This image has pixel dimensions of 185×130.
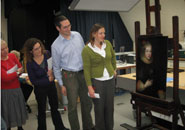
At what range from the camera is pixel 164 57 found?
182 cm

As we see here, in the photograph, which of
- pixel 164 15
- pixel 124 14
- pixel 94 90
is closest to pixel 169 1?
pixel 164 15

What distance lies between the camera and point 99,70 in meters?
1.98

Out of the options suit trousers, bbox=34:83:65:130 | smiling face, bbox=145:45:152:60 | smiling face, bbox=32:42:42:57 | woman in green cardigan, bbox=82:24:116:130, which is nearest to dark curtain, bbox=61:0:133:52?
smiling face, bbox=32:42:42:57

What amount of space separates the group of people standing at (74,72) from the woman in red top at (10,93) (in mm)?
10

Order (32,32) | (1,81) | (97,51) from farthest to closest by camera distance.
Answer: (32,32)
(1,81)
(97,51)

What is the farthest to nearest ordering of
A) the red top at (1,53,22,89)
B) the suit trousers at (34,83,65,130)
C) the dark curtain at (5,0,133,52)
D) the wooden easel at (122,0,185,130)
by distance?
1. the dark curtain at (5,0,133,52)
2. the suit trousers at (34,83,65,130)
3. the red top at (1,53,22,89)
4. the wooden easel at (122,0,185,130)

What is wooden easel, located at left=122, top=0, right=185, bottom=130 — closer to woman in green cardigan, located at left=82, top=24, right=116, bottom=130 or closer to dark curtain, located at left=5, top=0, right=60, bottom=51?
woman in green cardigan, located at left=82, top=24, right=116, bottom=130

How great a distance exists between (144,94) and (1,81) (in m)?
1.55

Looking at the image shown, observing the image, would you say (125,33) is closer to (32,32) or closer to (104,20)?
(104,20)

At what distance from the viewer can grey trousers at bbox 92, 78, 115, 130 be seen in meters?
2.02

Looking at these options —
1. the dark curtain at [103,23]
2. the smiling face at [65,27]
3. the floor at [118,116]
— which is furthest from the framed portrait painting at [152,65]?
the dark curtain at [103,23]

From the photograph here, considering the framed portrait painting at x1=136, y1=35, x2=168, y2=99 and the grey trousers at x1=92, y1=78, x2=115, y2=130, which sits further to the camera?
the grey trousers at x1=92, y1=78, x2=115, y2=130

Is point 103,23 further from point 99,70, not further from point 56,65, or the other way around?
point 99,70

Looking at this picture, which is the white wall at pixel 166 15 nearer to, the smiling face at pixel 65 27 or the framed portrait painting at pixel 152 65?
the framed portrait painting at pixel 152 65
